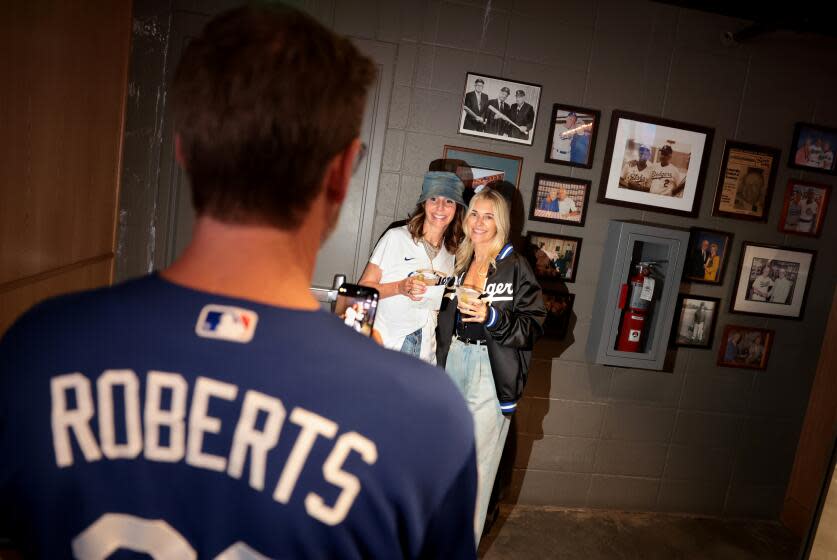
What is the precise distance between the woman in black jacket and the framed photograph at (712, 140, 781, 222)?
4.91ft

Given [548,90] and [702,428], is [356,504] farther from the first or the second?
[702,428]

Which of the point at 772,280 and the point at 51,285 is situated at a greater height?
the point at 772,280

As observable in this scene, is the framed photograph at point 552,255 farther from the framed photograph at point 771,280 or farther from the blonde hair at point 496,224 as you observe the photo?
the framed photograph at point 771,280

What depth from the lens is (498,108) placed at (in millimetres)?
3197

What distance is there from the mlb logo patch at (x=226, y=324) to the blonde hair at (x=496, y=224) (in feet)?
7.77

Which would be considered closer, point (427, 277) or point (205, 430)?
point (205, 430)

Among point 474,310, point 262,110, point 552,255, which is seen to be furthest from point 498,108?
point 262,110

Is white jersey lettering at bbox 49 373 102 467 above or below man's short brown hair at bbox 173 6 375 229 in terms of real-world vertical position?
below

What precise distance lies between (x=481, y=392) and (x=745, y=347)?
196 cm

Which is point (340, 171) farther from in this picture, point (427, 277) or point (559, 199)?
point (559, 199)

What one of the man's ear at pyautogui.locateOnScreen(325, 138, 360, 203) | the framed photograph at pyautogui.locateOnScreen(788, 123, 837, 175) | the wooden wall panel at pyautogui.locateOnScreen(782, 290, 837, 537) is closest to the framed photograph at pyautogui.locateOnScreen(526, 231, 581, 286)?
the framed photograph at pyautogui.locateOnScreen(788, 123, 837, 175)

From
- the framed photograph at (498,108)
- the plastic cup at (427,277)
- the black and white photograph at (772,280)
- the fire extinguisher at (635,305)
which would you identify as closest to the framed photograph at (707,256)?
the black and white photograph at (772,280)

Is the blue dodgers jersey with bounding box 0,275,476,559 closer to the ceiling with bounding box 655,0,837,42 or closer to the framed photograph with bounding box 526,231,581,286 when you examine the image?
the framed photograph with bounding box 526,231,581,286

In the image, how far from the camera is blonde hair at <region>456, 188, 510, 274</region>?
2.87 m
